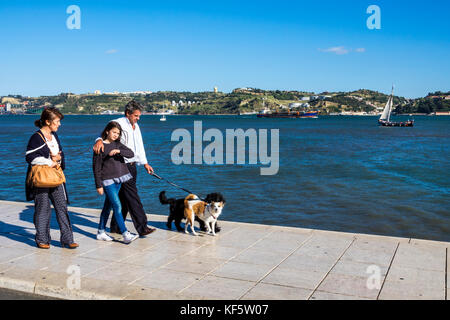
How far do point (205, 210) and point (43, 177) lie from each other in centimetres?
254


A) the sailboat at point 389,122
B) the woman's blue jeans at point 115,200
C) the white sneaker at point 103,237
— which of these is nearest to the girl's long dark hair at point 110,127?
the woman's blue jeans at point 115,200

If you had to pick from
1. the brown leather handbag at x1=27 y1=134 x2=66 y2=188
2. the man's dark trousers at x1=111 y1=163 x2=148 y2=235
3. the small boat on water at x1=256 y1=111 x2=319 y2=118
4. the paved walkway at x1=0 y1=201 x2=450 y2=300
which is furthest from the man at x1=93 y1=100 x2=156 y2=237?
the small boat on water at x1=256 y1=111 x2=319 y2=118

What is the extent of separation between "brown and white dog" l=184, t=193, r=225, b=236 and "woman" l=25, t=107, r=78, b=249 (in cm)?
186

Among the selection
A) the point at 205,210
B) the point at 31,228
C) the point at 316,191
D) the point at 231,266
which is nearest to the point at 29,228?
the point at 31,228

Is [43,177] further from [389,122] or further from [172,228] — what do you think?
[389,122]

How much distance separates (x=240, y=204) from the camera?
52.2 feet

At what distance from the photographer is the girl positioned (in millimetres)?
6422

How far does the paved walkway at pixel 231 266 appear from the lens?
16.0 feet

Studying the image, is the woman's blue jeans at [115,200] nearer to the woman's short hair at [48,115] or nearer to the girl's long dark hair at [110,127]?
the girl's long dark hair at [110,127]

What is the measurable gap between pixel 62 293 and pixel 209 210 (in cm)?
284

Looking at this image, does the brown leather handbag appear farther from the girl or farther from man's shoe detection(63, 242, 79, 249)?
man's shoe detection(63, 242, 79, 249)

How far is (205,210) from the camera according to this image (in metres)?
7.24

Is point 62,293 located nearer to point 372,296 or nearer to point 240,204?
point 372,296

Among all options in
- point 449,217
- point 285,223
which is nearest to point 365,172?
point 449,217
